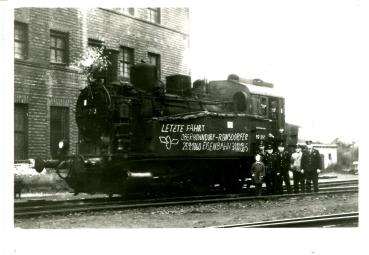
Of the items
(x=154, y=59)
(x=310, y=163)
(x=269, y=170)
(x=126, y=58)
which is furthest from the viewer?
(x=154, y=59)

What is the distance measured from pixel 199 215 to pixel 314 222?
2000mm

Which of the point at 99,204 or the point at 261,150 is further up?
the point at 261,150

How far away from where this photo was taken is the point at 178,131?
35.1 ft

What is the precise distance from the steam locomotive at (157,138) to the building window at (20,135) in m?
1.68

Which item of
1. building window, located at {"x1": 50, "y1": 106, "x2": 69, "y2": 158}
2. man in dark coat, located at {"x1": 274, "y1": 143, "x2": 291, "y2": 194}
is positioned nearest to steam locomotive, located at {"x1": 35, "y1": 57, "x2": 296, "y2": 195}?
man in dark coat, located at {"x1": 274, "y1": 143, "x2": 291, "y2": 194}

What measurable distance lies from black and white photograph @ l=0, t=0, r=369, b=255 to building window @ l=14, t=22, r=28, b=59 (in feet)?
0.08

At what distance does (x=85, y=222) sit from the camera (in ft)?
25.7

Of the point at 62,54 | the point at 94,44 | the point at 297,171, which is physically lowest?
the point at 297,171

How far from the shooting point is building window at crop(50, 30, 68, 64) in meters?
14.0

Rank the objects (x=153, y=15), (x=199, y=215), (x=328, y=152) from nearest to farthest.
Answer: (x=199, y=215), (x=328, y=152), (x=153, y=15)

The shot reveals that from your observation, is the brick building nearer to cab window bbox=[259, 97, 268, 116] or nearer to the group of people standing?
cab window bbox=[259, 97, 268, 116]

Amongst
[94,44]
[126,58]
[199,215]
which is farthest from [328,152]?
[94,44]

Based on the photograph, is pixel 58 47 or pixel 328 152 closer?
pixel 328 152

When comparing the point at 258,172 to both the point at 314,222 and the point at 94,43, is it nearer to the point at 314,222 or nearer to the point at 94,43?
the point at 314,222
